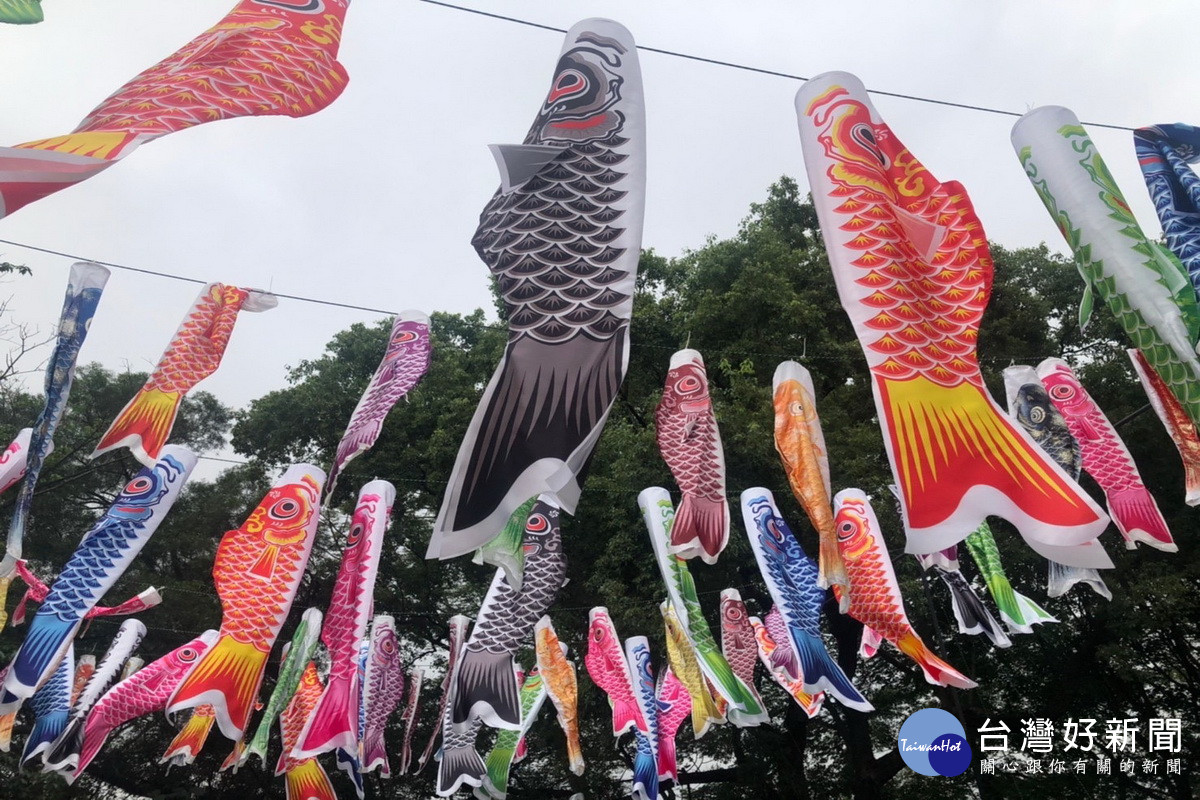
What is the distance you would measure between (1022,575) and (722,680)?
4849 mm

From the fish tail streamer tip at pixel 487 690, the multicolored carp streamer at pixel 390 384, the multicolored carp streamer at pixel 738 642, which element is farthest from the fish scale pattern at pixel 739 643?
the multicolored carp streamer at pixel 390 384

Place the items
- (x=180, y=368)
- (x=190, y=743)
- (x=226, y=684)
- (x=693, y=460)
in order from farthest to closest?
(x=190, y=743), (x=180, y=368), (x=693, y=460), (x=226, y=684)

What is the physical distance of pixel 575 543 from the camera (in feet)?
41.2

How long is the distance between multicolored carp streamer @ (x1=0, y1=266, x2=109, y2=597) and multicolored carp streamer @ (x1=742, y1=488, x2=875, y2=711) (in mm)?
4842

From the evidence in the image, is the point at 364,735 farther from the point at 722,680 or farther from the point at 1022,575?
the point at 1022,575

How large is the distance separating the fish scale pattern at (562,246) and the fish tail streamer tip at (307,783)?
5.86m

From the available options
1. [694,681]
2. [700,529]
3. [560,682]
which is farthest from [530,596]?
[560,682]

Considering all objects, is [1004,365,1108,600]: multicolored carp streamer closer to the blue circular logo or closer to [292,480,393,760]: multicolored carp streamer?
the blue circular logo

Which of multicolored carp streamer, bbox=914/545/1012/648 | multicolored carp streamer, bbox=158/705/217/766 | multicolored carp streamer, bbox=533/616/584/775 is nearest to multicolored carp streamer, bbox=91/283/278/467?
multicolored carp streamer, bbox=158/705/217/766

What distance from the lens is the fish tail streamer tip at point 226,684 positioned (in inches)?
226

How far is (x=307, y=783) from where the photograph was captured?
790cm

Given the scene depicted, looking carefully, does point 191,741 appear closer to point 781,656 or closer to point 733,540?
point 781,656

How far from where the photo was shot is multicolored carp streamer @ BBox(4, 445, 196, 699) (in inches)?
254

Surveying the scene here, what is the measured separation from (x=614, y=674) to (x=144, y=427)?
4.38 m
